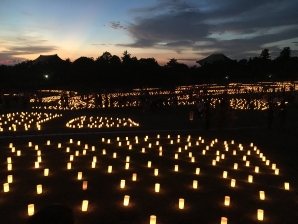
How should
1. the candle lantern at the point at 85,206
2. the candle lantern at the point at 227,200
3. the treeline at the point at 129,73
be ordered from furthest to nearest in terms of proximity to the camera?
the treeline at the point at 129,73 → the candle lantern at the point at 227,200 → the candle lantern at the point at 85,206

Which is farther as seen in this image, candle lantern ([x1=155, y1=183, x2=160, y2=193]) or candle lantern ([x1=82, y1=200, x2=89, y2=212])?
candle lantern ([x1=155, y1=183, x2=160, y2=193])

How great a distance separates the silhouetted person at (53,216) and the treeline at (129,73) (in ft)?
185

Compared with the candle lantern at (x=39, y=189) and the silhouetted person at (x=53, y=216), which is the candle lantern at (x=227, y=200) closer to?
the silhouetted person at (x=53, y=216)

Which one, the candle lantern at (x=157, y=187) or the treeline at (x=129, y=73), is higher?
the treeline at (x=129, y=73)

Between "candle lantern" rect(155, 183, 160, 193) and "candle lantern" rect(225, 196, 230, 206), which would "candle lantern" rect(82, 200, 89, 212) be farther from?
"candle lantern" rect(225, 196, 230, 206)

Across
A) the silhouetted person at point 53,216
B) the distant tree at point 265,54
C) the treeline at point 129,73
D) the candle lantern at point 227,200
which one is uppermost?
the distant tree at point 265,54

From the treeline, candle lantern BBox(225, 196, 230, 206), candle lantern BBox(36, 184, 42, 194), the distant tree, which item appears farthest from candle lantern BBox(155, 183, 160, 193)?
the distant tree

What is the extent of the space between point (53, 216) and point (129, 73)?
2336 inches

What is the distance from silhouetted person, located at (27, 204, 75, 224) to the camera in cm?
427

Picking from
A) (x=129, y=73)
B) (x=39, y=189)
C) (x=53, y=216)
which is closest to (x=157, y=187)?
(x=39, y=189)

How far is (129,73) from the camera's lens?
62906 mm

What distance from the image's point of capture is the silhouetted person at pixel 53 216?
168 inches

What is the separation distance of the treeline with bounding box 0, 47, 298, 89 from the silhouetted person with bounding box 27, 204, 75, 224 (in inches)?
2226

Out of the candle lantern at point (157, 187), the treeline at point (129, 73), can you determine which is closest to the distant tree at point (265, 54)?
the treeline at point (129, 73)
